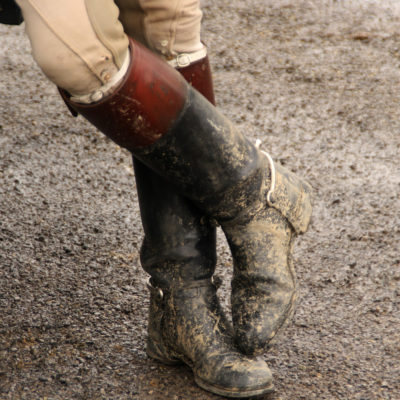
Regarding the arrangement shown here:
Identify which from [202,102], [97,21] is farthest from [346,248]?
[97,21]

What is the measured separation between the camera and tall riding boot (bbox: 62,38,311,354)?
1.30 m

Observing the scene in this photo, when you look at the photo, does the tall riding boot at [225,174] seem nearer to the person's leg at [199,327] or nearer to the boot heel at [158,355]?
the person's leg at [199,327]

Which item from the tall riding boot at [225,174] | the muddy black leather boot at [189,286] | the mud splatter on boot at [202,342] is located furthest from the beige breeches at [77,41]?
the mud splatter on boot at [202,342]

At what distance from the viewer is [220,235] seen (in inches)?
85.3

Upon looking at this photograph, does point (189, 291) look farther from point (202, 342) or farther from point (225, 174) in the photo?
point (225, 174)

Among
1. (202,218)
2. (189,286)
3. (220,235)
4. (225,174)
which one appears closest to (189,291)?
(189,286)

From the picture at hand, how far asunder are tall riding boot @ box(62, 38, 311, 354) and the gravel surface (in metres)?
0.21

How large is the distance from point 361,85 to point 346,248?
3.97ft

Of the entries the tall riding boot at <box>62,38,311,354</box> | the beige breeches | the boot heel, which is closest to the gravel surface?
the boot heel

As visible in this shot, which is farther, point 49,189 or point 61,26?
point 49,189

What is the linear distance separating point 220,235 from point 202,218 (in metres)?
0.65

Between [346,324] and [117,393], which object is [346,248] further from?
[117,393]

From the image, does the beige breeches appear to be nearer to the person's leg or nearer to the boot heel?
the person's leg

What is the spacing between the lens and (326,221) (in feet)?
7.23
